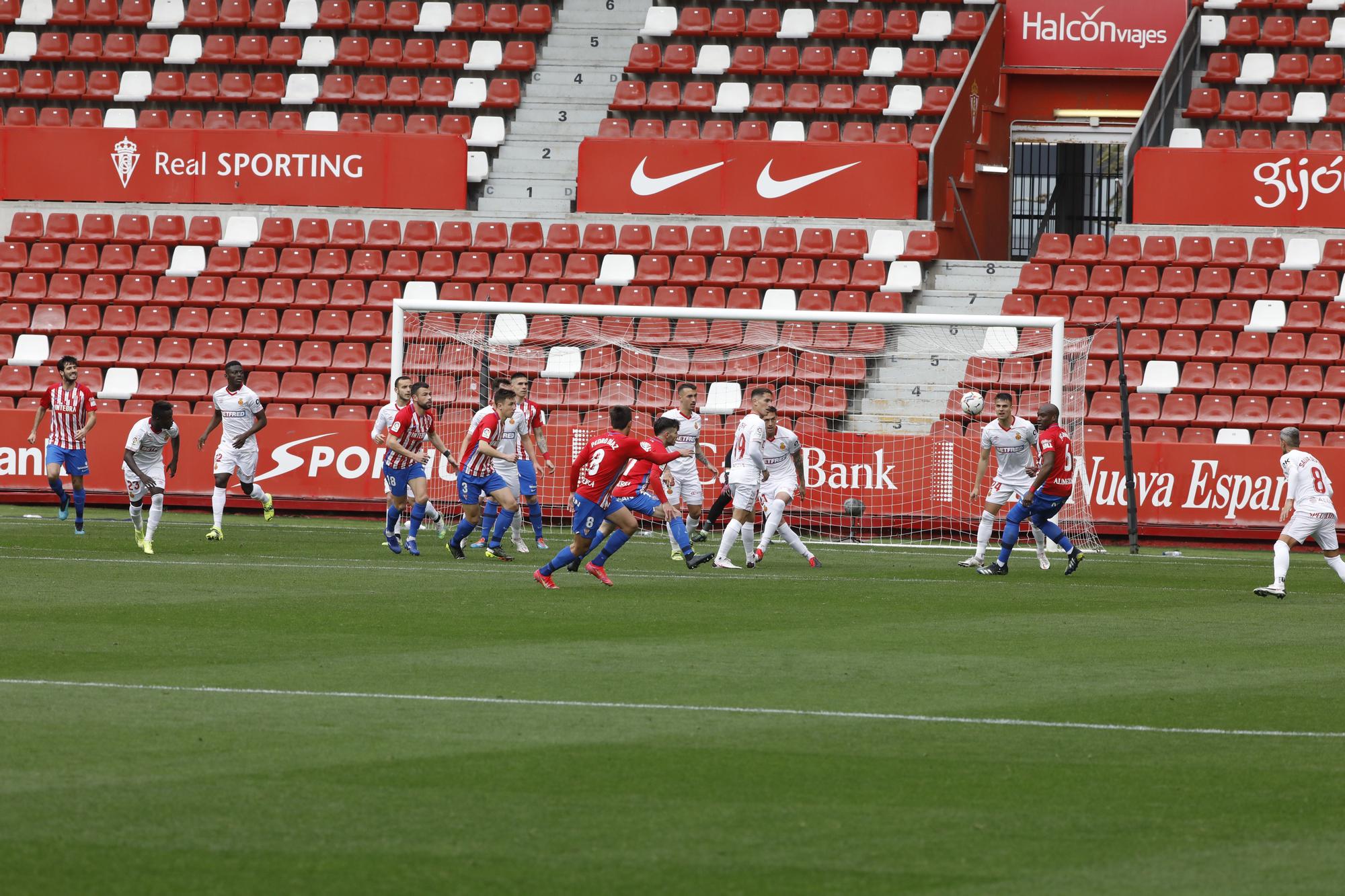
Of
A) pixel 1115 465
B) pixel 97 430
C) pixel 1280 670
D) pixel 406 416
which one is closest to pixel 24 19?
pixel 97 430

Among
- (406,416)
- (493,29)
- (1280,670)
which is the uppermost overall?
(493,29)

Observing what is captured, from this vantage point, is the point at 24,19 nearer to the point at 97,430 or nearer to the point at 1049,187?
the point at 97,430

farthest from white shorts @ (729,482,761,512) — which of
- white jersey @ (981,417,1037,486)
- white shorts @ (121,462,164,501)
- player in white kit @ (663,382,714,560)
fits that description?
white shorts @ (121,462,164,501)

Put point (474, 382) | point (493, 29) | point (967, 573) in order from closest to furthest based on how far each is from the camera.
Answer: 1. point (967, 573)
2. point (474, 382)
3. point (493, 29)

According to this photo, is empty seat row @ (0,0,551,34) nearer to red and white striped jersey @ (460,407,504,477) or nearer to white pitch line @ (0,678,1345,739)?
red and white striped jersey @ (460,407,504,477)

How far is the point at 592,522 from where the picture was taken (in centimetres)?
1688

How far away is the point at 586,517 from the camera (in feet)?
55.3

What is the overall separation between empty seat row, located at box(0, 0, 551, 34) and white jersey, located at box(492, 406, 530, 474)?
14.5 m

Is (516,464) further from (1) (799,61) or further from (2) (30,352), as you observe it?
(1) (799,61)

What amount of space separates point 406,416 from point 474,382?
19.8 ft

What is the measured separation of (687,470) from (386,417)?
3.86 metres

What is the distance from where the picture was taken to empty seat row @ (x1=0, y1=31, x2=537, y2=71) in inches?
1335

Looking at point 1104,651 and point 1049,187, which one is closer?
point 1104,651

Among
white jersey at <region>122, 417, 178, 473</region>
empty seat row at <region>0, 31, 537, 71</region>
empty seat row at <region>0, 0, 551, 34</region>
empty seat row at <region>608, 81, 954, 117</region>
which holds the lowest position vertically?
white jersey at <region>122, 417, 178, 473</region>
